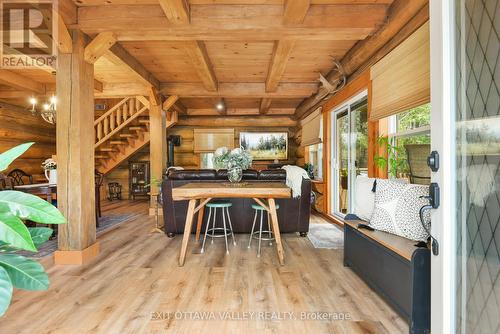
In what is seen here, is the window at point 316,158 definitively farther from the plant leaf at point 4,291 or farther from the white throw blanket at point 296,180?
the plant leaf at point 4,291

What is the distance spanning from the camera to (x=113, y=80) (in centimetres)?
528

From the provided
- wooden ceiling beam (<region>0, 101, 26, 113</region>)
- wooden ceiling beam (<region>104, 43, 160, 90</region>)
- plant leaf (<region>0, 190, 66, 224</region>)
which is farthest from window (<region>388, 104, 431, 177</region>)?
A: wooden ceiling beam (<region>0, 101, 26, 113</region>)

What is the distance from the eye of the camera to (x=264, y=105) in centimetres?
698

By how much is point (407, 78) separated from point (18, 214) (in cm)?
297

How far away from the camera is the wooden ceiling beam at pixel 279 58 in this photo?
3.27 m

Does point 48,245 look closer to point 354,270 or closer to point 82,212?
point 82,212

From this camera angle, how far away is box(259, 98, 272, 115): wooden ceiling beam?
6.61 meters

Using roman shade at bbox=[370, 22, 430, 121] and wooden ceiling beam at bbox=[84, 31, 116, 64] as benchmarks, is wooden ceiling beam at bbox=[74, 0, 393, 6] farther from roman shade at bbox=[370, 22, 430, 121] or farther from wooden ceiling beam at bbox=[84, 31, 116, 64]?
roman shade at bbox=[370, 22, 430, 121]

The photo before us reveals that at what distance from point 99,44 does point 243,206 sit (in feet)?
8.74

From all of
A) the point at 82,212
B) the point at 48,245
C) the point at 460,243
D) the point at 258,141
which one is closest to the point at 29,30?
the point at 82,212

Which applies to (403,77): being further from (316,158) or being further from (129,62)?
(316,158)

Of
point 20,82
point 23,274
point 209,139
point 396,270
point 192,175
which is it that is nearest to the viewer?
point 23,274

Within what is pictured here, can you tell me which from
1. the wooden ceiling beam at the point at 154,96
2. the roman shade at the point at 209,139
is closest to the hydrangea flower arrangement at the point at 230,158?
the wooden ceiling beam at the point at 154,96

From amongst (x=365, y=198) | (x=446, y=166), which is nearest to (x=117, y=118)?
(x=365, y=198)
